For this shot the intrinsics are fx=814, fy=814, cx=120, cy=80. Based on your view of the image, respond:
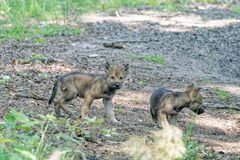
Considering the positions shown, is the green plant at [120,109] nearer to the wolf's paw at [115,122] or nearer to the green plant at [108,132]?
the wolf's paw at [115,122]

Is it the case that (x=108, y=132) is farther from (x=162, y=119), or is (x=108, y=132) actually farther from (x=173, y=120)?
(x=173, y=120)

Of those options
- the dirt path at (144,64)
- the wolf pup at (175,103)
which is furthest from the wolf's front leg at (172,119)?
the dirt path at (144,64)

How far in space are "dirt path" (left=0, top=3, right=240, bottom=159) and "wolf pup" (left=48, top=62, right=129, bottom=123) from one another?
0.25 metres

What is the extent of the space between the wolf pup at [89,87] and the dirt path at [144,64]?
251mm

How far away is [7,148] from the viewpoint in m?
6.02

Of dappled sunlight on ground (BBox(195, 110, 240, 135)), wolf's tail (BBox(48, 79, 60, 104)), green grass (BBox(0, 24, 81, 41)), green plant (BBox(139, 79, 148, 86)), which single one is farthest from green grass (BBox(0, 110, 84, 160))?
Result: green grass (BBox(0, 24, 81, 41))

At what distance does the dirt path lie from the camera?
31.5 feet

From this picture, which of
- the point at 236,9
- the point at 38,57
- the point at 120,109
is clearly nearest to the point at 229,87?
the point at 120,109

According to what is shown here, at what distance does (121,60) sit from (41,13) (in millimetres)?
4820

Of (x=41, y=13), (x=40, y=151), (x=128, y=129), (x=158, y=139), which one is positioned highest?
(x=158, y=139)

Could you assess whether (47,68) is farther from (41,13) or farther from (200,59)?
(41,13)

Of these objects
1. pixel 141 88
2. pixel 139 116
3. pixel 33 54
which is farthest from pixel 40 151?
pixel 33 54

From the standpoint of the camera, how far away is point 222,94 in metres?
12.0

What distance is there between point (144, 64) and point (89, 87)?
175 inches
